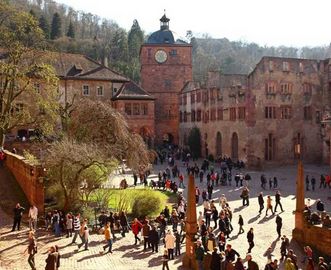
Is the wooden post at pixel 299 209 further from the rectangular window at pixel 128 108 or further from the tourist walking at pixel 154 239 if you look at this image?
the rectangular window at pixel 128 108

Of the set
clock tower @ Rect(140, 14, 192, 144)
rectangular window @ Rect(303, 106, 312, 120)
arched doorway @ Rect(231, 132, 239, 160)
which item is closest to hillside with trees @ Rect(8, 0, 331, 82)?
clock tower @ Rect(140, 14, 192, 144)

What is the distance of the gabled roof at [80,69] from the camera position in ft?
169

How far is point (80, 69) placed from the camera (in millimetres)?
52281

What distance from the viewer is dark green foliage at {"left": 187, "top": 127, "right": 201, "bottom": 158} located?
53688 millimetres

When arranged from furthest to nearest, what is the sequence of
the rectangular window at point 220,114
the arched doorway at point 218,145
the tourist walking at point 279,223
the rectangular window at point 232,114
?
the arched doorway at point 218,145 → the rectangular window at point 220,114 → the rectangular window at point 232,114 → the tourist walking at point 279,223

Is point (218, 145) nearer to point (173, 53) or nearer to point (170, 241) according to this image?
point (173, 53)

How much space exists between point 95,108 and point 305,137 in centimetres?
2395

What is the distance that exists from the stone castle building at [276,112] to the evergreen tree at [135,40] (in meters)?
42.5

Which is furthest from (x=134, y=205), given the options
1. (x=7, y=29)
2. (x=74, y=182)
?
(x=7, y=29)

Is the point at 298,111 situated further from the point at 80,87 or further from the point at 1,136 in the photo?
the point at 1,136

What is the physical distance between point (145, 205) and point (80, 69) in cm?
3201

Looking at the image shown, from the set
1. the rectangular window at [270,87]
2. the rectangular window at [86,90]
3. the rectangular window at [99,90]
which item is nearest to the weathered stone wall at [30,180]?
the rectangular window at [86,90]

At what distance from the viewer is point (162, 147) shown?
2355 inches

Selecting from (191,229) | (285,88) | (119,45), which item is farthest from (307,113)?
(119,45)
